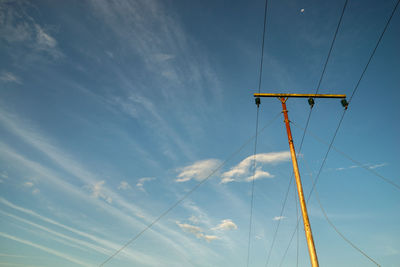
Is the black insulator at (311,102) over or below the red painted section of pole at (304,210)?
over

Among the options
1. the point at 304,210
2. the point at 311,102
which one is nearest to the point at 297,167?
the point at 304,210

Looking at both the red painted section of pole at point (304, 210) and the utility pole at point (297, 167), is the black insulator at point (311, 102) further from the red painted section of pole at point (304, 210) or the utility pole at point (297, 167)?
the red painted section of pole at point (304, 210)

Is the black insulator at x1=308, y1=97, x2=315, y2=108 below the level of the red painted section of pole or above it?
above

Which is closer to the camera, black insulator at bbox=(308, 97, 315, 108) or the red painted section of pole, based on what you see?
the red painted section of pole

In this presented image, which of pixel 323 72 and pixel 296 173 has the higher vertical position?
pixel 323 72

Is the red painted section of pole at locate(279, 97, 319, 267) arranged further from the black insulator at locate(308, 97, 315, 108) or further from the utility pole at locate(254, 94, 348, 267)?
the black insulator at locate(308, 97, 315, 108)

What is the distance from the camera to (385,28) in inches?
305

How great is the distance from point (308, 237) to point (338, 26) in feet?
28.2

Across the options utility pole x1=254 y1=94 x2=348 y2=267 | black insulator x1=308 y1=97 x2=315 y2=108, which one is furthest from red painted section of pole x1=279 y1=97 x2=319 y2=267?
black insulator x1=308 y1=97 x2=315 y2=108

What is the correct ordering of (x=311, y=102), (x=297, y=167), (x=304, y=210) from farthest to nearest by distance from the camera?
(x=311, y=102) < (x=297, y=167) < (x=304, y=210)

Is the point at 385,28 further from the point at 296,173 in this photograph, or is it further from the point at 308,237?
the point at 308,237

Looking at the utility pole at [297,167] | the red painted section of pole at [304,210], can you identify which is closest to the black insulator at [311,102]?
the utility pole at [297,167]

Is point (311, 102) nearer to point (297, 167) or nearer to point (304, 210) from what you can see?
point (297, 167)


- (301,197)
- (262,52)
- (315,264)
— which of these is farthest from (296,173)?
(262,52)
